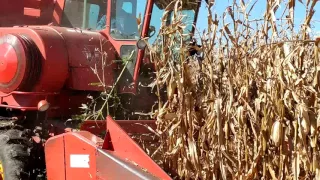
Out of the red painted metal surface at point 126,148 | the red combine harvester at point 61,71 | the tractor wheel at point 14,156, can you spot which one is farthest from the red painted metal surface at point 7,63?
the red painted metal surface at point 126,148

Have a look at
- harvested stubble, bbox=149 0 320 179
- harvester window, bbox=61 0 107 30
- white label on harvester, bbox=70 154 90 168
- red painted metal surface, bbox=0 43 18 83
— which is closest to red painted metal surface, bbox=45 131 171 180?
white label on harvester, bbox=70 154 90 168

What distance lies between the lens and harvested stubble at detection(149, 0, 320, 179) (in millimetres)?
3098

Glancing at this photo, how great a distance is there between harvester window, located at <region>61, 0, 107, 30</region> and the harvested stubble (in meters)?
1.63

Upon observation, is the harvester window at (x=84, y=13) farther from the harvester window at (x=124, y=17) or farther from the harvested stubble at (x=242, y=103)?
the harvested stubble at (x=242, y=103)

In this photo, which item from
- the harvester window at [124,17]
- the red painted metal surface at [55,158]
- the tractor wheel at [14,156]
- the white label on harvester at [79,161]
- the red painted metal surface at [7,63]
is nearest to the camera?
the white label on harvester at [79,161]

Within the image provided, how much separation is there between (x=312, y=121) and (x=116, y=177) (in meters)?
1.42

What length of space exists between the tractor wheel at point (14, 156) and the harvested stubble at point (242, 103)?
130 cm

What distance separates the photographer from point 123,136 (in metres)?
3.68

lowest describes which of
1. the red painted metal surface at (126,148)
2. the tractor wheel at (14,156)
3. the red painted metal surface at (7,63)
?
the tractor wheel at (14,156)

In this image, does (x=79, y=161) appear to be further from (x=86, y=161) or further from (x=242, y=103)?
(x=242, y=103)

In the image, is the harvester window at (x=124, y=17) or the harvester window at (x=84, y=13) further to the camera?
the harvester window at (x=84, y=13)

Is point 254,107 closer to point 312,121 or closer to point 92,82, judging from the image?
point 312,121

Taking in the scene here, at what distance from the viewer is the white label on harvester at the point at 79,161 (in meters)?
3.78

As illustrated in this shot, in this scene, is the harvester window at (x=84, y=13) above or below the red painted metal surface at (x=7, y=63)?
above
